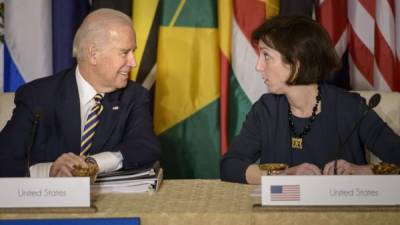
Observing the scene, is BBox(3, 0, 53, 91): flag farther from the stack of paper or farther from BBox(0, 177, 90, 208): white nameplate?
BBox(0, 177, 90, 208): white nameplate

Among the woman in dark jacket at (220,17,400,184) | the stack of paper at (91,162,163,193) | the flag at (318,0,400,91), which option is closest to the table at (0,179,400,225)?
the stack of paper at (91,162,163,193)

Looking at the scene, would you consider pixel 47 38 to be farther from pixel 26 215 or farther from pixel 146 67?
pixel 26 215

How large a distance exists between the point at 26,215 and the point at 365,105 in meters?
1.52

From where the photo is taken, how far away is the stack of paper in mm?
2549

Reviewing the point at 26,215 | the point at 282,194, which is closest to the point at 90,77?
the point at 26,215

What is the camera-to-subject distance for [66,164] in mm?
2562

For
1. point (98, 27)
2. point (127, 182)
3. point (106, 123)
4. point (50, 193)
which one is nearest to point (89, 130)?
point (106, 123)

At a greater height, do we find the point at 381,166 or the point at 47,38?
the point at 47,38

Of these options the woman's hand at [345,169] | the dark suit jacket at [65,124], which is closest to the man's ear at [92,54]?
the dark suit jacket at [65,124]

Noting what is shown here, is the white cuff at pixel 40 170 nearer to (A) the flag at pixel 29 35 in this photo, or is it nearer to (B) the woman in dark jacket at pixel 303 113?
(B) the woman in dark jacket at pixel 303 113

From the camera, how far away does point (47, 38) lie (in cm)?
401

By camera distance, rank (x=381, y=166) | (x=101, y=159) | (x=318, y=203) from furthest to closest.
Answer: (x=101, y=159)
(x=381, y=166)
(x=318, y=203)

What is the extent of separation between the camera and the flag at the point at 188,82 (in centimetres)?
399

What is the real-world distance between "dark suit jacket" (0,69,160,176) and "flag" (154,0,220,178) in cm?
82
